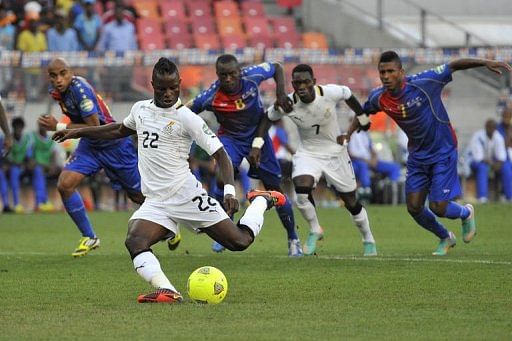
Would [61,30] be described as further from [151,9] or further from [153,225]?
[153,225]

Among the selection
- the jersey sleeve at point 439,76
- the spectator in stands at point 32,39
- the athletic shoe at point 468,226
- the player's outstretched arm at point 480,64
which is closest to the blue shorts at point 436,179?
the athletic shoe at point 468,226

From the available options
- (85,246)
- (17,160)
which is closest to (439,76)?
(85,246)

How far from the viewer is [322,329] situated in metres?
9.27

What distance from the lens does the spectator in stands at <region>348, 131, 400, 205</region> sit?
27859 millimetres

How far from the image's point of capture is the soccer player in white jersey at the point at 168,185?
10914 millimetres

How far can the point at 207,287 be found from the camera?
10.9 m

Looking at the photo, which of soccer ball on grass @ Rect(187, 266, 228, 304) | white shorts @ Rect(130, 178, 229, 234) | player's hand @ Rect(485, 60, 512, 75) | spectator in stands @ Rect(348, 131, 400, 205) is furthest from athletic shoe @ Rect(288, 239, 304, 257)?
spectator in stands @ Rect(348, 131, 400, 205)

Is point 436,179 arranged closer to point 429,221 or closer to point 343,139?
→ point 429,221

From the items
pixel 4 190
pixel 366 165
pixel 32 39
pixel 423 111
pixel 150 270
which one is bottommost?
pixel 4 190

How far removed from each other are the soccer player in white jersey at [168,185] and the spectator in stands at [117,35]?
753 inches

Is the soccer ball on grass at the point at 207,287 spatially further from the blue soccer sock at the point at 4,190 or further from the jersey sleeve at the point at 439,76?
the blue soccer sock at the point at 4,190

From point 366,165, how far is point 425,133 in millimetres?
12793

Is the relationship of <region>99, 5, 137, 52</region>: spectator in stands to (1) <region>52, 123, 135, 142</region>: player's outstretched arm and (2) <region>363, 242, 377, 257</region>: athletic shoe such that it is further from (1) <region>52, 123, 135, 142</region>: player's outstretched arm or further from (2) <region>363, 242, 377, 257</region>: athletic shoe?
(1) <region>52, 123, 135, 142</region>: player's outstretched arm

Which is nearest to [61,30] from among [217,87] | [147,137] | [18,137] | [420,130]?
[18,137]
